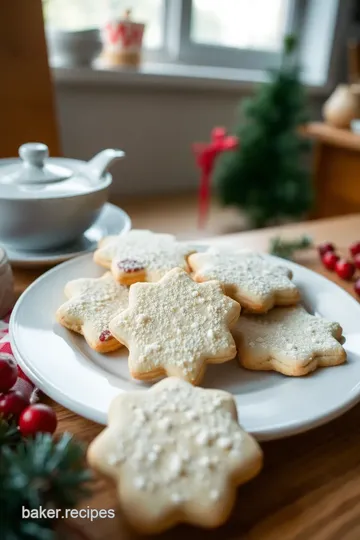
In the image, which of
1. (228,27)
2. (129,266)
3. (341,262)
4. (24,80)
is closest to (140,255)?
(129,266)

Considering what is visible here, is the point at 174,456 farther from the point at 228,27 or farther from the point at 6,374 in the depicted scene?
the point at 228,27

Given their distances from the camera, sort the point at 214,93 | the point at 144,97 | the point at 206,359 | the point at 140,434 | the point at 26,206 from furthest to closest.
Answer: the point at 214,93 < the point at 144,97 < the point at 26,206 < the point at 206,359 < the point at 140,434

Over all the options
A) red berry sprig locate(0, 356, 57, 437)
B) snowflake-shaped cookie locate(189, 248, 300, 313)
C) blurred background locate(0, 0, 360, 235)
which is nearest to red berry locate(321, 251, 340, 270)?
snowflake-shaped cookie locate(189, 248, 300, 313)

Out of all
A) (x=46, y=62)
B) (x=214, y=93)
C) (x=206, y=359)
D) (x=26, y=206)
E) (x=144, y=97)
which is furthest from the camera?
(x=214, y=93)

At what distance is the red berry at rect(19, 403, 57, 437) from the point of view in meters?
0.40

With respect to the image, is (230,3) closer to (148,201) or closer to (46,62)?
(148,201)

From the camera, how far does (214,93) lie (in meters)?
2.10

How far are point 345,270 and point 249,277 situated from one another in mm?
246

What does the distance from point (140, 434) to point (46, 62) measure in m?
1.03

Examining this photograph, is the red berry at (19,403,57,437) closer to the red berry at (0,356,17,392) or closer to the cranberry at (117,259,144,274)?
the red berry at (0,356,17,392)

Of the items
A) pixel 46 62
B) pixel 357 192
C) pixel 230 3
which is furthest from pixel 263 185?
pixel 46 62

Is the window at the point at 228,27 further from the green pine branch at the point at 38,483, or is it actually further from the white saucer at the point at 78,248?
the green pine branch at the point at 38,483

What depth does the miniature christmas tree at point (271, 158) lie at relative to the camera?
1854mm

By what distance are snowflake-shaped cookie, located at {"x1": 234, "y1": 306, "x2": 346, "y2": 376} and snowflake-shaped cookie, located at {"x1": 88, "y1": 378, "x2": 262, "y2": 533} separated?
0.11 m
